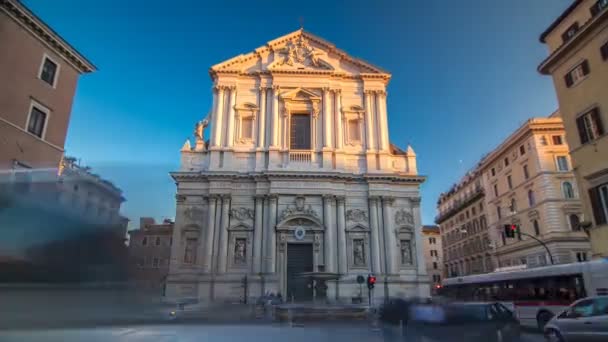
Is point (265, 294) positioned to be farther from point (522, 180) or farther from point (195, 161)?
point (522, 180)

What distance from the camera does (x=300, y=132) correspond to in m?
27.4

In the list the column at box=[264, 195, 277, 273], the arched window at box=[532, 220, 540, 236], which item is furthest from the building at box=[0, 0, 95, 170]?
the arched window at box=[532, 220, 540, 236]

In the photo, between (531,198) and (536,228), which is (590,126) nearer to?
(536,228)

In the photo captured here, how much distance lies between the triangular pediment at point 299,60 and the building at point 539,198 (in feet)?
59.7

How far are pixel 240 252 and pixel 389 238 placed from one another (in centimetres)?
944

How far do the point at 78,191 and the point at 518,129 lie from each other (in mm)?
41295

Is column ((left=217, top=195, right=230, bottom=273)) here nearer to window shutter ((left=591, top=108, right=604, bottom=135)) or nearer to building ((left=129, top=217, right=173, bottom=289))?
building ((left=129, top=217, right=173, bottom=289))

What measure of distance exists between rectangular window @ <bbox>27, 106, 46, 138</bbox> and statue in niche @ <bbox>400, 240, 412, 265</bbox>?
2097 centimetres

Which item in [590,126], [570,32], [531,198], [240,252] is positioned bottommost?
[240,252]

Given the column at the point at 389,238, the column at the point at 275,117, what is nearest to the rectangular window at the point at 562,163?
the column at the point at 389,238

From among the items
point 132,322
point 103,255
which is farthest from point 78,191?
point 132,322

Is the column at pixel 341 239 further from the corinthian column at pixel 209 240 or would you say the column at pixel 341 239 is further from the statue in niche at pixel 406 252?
the corinthian column at pixel 209 240

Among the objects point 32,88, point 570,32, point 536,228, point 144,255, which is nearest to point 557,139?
point 536,228

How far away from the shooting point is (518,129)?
123 feet
